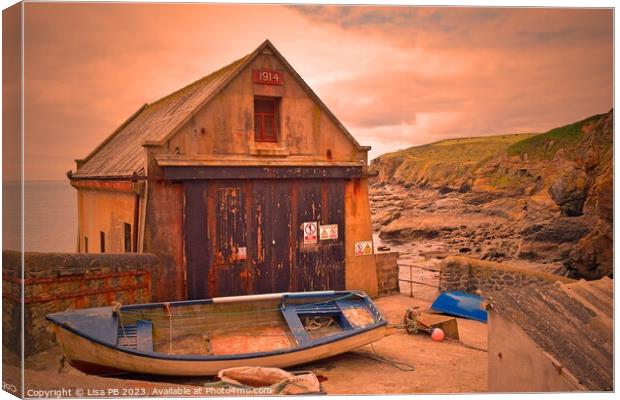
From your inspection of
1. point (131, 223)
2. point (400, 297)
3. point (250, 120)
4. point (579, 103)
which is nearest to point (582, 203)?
point (400, 297)

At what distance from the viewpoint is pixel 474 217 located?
174 feet

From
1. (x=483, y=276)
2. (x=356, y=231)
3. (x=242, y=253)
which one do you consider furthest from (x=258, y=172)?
(x=483, y=276)

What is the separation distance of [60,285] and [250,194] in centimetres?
493

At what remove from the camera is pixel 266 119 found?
45.8 ft

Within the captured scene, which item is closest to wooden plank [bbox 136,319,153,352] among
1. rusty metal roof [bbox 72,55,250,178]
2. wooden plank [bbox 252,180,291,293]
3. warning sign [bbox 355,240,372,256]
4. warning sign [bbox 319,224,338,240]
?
wooden plank [bbox 252,180,291,293]

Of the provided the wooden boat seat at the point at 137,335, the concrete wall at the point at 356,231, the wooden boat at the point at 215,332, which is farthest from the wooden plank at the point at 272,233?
the wooden boat seat at the point at 137,335

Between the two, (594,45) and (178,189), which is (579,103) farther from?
(178,189)

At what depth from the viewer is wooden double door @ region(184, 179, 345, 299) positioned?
42.7 feet

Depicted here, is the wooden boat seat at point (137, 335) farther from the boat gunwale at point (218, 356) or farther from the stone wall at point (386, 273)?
the stone wall at point (386, 273)

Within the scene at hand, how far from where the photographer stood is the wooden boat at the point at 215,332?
9539mm

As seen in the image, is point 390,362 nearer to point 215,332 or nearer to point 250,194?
point 215,332

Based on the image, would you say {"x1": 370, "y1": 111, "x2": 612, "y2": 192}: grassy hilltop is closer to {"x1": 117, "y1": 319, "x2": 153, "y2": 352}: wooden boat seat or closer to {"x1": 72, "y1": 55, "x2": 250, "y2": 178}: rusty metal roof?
{"x1": 72, "y1": 55, "x2": 250, "y2": 178}: rusty metal roof

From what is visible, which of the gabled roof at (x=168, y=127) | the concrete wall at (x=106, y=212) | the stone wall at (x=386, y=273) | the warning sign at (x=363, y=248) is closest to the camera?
the gabled roof at (x=168, y=127)

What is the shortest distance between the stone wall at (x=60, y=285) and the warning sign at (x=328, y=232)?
4.66m
